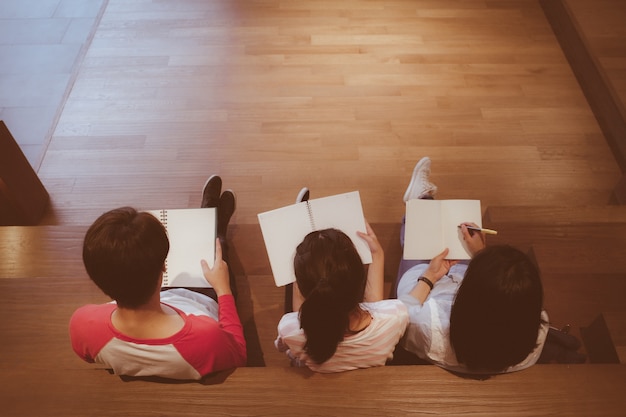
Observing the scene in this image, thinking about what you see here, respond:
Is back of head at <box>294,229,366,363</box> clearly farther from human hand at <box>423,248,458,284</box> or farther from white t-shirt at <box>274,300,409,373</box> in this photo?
human hand at <box>423,248,458,284</box>

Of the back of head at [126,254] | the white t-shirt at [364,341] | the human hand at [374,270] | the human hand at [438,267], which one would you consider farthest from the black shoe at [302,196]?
the back of head at [126,254]

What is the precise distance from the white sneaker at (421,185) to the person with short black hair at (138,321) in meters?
1.07

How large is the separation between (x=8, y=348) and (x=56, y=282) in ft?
0.96

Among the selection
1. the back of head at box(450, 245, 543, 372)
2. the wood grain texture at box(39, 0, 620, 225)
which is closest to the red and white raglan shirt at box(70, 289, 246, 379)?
the back of head at box(450, 245, 543, 372)

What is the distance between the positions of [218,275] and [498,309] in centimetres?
84

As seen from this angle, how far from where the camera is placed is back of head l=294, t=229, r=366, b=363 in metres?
1.10

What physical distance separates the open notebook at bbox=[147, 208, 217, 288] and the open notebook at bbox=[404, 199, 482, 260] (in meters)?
0.67

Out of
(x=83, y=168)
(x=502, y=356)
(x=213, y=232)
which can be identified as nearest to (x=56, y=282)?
(x=213, y=232)

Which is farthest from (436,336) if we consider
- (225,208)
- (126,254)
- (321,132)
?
(321,132)

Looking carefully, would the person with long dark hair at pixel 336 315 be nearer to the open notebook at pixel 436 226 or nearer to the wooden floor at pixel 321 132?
the open notebook at pixel 436 226

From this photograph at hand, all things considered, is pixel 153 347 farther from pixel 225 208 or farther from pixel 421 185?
pixel 421 185

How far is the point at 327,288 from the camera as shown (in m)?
1.10

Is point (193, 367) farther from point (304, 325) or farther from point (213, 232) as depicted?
point (213, 232)

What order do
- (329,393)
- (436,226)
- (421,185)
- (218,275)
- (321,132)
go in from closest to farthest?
(329,393) < (218,275) < (436,226) < (421,185) < (321,132)
